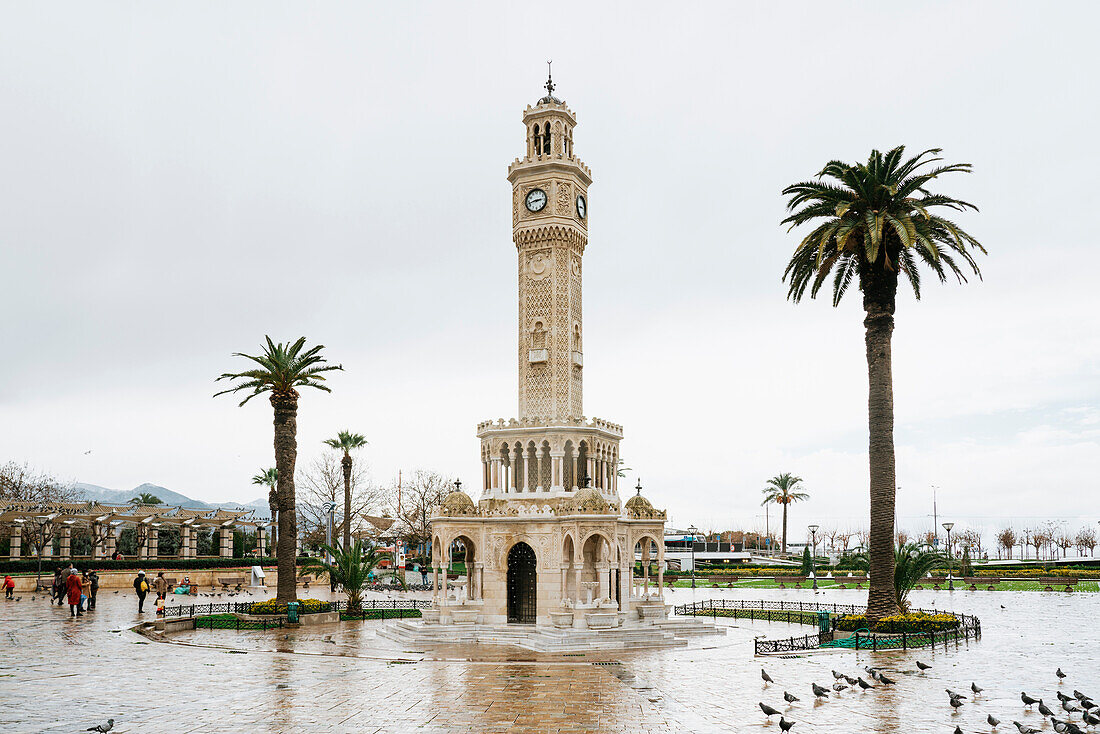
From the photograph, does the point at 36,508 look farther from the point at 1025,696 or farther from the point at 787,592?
the point at 1025,696

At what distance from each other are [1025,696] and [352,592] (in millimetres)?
30523

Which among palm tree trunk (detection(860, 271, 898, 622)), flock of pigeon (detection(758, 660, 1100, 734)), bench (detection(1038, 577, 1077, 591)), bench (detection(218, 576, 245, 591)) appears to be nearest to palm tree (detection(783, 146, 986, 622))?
palm tree trunk (detection(860, 271, 898, 622))

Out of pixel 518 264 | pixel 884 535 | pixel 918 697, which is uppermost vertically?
pixel 518 264

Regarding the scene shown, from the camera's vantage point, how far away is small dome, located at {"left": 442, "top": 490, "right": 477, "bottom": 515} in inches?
1437

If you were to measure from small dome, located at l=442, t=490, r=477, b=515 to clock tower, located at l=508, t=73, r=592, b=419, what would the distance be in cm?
430

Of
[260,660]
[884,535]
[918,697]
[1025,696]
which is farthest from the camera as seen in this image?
[884,535]

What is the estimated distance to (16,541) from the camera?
59.2 metres

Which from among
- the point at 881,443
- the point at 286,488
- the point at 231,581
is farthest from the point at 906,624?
the point at 231,581

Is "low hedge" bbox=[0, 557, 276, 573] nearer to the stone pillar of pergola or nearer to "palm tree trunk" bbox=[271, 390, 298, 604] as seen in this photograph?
→ the stone pillar of pergola

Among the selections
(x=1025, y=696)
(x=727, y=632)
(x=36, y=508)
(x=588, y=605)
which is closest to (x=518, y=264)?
(x=588, y=605)

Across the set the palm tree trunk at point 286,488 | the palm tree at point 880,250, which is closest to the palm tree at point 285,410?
the palm tree trunk at point 286,488

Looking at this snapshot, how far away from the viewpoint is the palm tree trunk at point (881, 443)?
3050cm

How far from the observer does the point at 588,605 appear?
34.5m

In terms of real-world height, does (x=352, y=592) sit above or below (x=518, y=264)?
below
